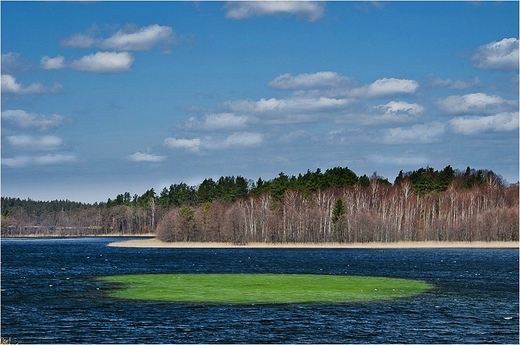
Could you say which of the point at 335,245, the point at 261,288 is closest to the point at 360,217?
the point at 335,245

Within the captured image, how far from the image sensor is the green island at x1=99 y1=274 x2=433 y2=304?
1924 inches

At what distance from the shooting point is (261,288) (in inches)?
2163

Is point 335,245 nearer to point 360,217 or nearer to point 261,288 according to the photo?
point 360,217

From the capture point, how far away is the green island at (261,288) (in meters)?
48.9

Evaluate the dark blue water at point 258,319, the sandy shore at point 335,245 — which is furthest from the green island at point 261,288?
the sandy shore at point 335,245

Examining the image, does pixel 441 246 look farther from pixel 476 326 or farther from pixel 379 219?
pixel 476 326

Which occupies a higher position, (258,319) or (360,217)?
(360,217)

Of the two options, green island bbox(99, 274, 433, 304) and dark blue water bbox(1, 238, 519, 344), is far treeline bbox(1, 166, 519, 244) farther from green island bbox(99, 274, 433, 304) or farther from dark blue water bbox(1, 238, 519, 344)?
dark blue water bbox(1, 238, 519, 344)

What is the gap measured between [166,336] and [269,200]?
410 ft

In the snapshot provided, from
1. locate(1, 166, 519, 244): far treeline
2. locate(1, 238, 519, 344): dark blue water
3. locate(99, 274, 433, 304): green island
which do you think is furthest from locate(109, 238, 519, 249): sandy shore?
locate(1, 238, 519, 344): dark blue water

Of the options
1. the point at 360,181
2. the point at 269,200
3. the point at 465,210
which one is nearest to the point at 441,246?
the point at 465,210

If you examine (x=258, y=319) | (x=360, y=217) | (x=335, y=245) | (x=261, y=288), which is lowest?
(x=258, y=319)

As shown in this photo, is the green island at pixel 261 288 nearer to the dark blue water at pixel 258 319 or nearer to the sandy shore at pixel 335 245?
the dark blue water at pixel 258 319

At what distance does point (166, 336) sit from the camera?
116 ft
